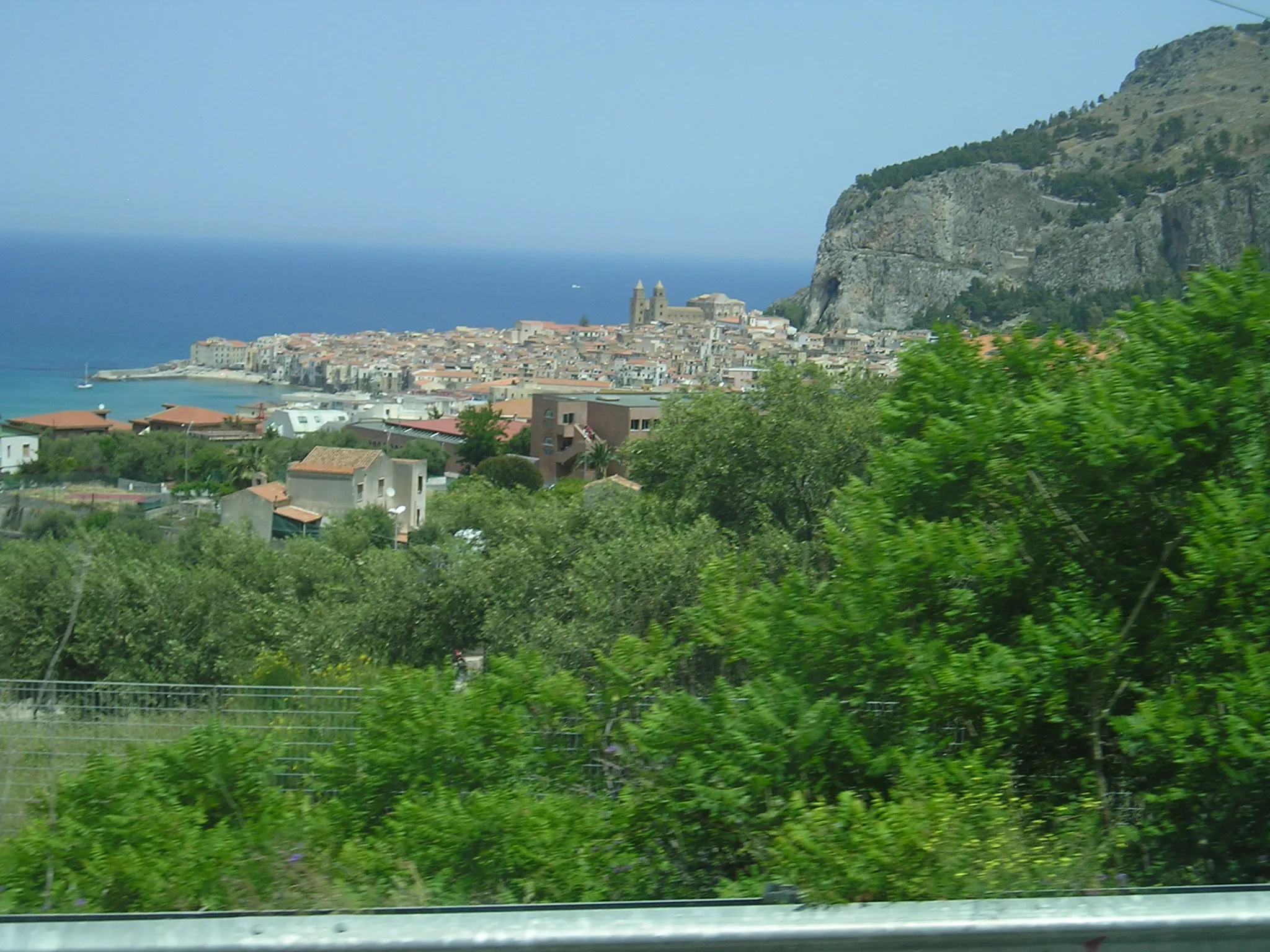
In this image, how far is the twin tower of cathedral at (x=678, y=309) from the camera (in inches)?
4345

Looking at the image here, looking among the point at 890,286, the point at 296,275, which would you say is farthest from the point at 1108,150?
the point at 296,275

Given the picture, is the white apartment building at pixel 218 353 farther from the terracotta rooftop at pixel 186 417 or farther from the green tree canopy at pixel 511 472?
the green tree canopy at pixel 511 472

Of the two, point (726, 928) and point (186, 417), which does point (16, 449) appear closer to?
point (186, 417)

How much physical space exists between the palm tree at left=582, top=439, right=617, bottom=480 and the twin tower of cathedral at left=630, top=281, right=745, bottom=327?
253ft

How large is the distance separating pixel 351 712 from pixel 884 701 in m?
1.53

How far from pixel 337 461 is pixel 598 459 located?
6.20 metres

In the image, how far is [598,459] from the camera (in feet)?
90.9

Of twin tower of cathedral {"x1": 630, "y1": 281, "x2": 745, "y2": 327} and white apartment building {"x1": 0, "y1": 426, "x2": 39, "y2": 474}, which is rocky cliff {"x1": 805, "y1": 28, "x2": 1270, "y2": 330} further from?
white apartment building {"x1": 0, "y1": 426, "x2": 39, "y2": 474}

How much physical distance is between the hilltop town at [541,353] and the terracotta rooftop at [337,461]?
16.6 meters

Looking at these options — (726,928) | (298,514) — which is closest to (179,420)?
(298,514)

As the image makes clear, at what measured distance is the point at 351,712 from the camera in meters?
3.38

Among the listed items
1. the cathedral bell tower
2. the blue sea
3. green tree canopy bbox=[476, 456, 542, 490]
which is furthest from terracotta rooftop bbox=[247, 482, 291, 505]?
the cathedral bell tower

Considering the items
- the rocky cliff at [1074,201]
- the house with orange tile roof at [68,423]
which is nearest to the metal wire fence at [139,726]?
the house with orange tile roof at [68,423]

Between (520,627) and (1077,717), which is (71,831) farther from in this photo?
(520,627)
